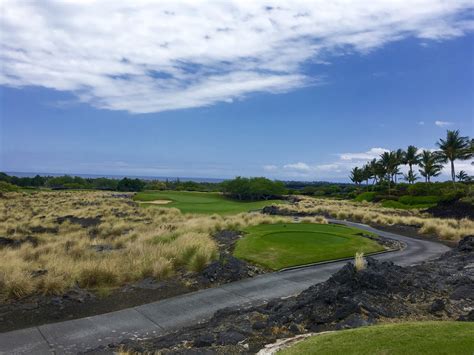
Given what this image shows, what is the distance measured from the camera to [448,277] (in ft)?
38.5

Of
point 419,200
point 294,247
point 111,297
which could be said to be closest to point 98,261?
point 111,297

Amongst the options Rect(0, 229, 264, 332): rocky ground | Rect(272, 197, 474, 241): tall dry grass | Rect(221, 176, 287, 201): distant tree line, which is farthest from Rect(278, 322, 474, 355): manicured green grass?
Rect(221, 176, 287, 201): distant tree line

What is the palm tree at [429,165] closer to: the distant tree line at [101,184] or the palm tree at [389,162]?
the palm tree at [389,162]

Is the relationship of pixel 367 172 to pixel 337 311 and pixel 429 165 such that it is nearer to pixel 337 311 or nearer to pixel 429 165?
pixel 429 165

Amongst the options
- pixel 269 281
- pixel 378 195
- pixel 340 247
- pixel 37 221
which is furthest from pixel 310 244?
pixel 378 195

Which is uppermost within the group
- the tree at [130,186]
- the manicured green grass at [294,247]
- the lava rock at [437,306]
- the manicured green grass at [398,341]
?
the tree at [130,186]

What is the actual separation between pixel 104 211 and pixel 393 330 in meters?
36.7

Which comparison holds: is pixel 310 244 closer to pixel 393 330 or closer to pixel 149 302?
pixel 149 302

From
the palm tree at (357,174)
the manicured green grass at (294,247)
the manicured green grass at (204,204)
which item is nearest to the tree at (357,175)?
the palm tree at (357,174)

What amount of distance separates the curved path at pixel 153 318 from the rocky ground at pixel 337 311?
0.90m

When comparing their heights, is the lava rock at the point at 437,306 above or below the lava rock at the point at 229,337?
above

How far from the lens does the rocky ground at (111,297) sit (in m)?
10.5

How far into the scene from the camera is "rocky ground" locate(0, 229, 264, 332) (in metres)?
10.5

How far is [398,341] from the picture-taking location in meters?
5.36
